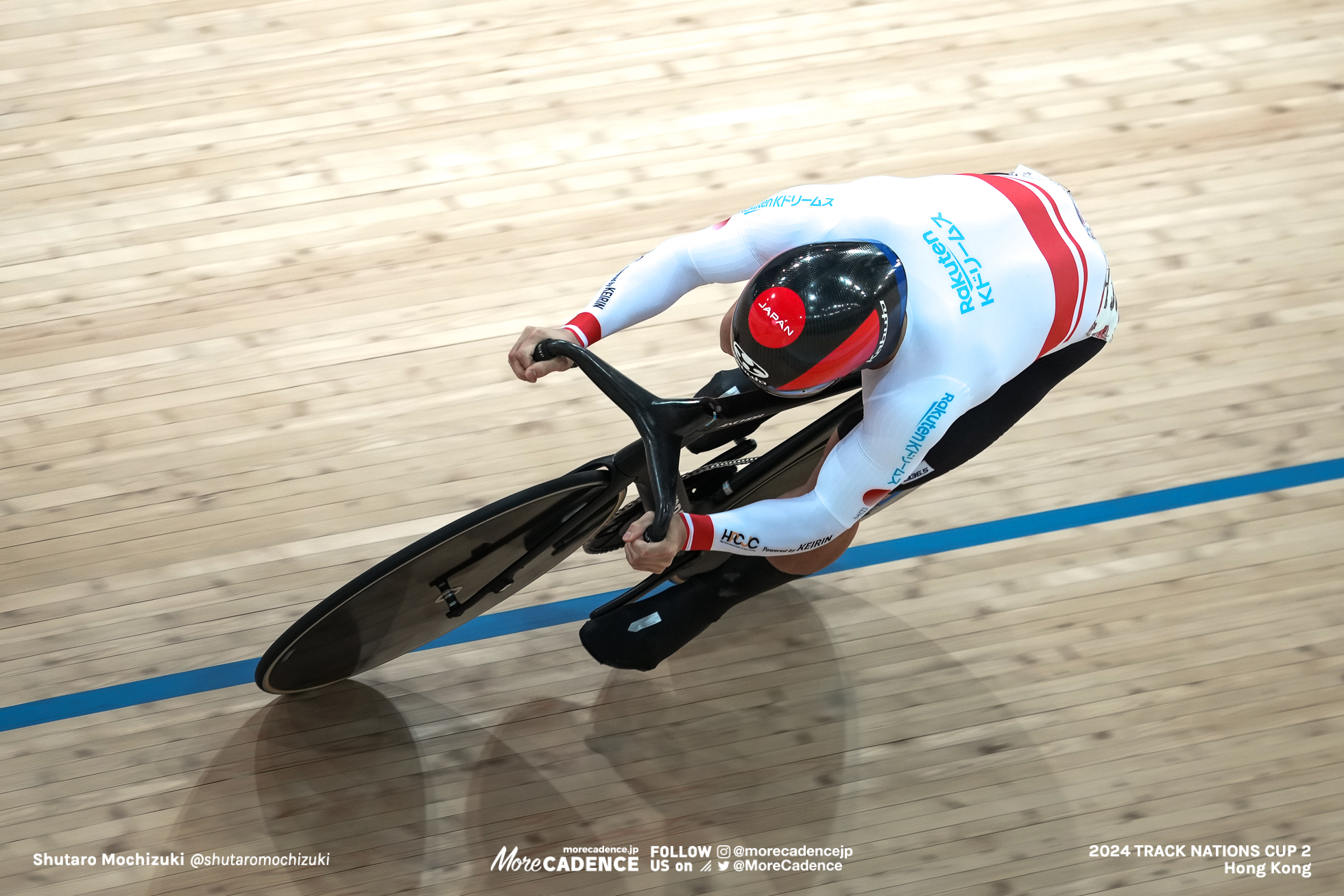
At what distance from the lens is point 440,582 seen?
94.5 inches

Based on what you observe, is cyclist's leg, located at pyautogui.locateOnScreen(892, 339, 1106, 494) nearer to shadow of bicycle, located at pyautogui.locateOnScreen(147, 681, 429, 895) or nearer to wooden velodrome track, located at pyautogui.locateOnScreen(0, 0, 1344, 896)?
wooden velodrome track, located at pyautogui.locateOnScreen(0, 0, 1344, 896)

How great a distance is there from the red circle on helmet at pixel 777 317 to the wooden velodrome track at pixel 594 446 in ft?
4.15

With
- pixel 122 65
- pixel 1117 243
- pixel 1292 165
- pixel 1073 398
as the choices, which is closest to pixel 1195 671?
pixel 1073 398

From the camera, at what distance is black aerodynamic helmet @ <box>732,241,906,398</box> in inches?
72.6

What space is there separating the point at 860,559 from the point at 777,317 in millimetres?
1375

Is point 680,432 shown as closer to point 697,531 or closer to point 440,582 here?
point 697,531

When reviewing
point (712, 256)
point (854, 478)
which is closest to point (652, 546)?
point (854, 478)

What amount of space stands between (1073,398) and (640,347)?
133 cm

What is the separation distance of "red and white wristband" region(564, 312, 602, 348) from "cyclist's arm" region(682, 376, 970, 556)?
43 cm

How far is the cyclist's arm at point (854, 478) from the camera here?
2006 millimetres

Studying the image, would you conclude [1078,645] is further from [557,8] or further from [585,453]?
[557,8]

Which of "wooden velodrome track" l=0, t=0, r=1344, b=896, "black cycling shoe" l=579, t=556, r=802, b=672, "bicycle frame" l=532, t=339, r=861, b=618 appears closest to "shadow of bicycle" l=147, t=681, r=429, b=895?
"wooden velodrome track" l=0, t=0, r=1344, b=896

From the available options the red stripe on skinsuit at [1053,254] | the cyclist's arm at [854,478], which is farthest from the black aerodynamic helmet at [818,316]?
the red stripe on skinsuit at [1053,254]

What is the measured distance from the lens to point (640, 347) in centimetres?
333
